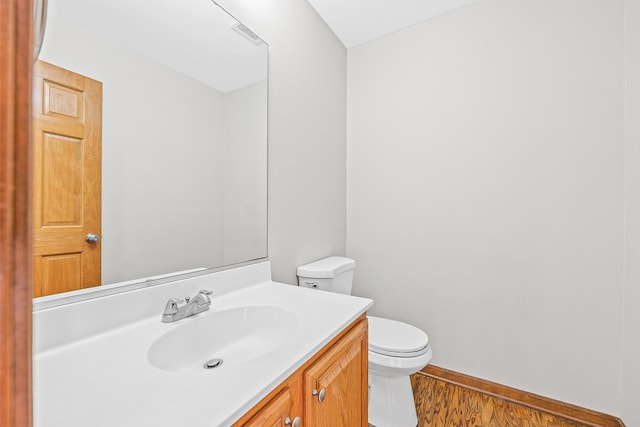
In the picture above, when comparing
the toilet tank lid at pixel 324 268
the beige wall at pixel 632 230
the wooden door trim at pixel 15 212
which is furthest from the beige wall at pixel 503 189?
the wooden door trim at pixel 15 212

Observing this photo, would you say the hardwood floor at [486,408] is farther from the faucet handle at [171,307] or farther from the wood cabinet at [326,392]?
the faucet handle at [171,307]

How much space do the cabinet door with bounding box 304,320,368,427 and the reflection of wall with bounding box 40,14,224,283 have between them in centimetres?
60

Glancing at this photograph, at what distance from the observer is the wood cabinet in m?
0.61

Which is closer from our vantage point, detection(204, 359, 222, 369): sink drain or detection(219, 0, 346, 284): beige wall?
detection(204, 359, 222, 369): sink drain

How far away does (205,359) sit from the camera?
2.88ft

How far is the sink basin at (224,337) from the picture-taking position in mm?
794

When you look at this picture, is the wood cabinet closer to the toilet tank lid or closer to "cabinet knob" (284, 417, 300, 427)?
"cabinet knob" (284, 417, 300, 427)

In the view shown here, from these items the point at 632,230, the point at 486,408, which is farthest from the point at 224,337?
the point at 632,230

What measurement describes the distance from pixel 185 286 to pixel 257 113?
0.82m

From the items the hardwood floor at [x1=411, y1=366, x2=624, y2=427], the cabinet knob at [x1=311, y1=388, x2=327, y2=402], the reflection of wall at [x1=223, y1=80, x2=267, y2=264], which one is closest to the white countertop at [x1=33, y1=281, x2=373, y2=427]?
the cabinet knob at [x1=311, y1=388, x2=327, y2=402]

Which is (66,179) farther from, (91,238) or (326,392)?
(326,392)

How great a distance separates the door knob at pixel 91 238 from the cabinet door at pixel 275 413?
65 cm

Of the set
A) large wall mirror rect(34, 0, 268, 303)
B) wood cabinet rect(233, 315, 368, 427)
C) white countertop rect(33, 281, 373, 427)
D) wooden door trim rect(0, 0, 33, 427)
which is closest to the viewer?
wooden door trim rect(0, 0, 33, 427)

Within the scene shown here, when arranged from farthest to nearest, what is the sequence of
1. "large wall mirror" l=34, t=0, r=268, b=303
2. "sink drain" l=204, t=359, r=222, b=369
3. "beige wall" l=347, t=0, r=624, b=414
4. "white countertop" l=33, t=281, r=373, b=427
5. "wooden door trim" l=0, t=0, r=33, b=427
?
1. "beige wall" l=347, t=0, r=624, b=414
2. "sink drain" l=204, t=359, r=222, b=369
3. "large wall mirror" l=34, t=0, r=268, b=303
4. "white countertop" l=33, t=281, r=373, b=427
5. "wooden door trim" l=0, t=0, r=33, b=427
